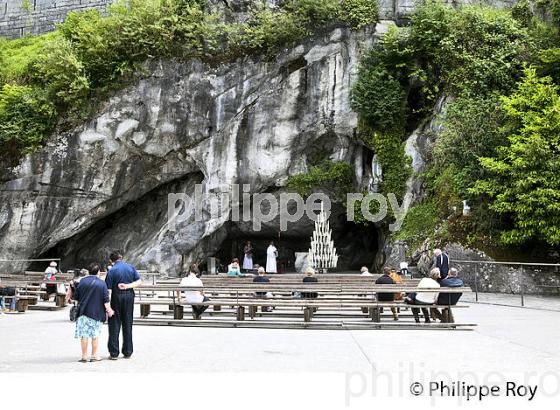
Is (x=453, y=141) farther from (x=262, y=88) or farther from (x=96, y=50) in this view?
(x=96, y=50)

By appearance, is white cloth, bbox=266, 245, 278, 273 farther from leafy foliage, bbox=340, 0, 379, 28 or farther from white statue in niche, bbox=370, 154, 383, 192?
leafy foliage, bbox=340, 0, 379, 28

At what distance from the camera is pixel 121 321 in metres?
7.11

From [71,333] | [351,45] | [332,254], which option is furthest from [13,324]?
[351,45]

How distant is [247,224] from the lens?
24.5 m

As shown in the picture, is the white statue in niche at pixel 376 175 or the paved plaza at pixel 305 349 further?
the white statue in niche at pixel 376 175

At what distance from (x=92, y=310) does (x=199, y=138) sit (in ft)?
54.3

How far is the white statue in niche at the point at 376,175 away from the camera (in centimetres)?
2148

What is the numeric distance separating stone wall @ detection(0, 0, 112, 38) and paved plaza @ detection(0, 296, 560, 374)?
84.3 ft

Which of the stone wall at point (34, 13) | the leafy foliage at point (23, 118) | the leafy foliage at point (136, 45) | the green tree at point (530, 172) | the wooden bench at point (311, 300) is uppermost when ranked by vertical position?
the stone wall at point (34, 13)

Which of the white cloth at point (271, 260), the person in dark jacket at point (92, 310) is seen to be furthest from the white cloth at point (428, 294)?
the white cloth at point (271, 260)

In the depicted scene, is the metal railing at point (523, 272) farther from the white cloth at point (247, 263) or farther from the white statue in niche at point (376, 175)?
the white cloth at point (247, 263)

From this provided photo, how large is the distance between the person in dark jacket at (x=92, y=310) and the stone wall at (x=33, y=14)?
91.0 ft

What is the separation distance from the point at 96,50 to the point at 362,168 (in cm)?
1266

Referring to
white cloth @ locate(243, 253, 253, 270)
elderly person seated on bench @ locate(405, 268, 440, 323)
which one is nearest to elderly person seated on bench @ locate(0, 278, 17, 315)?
elderly person seated on bench @ locate(405, 268, 440, 323)
